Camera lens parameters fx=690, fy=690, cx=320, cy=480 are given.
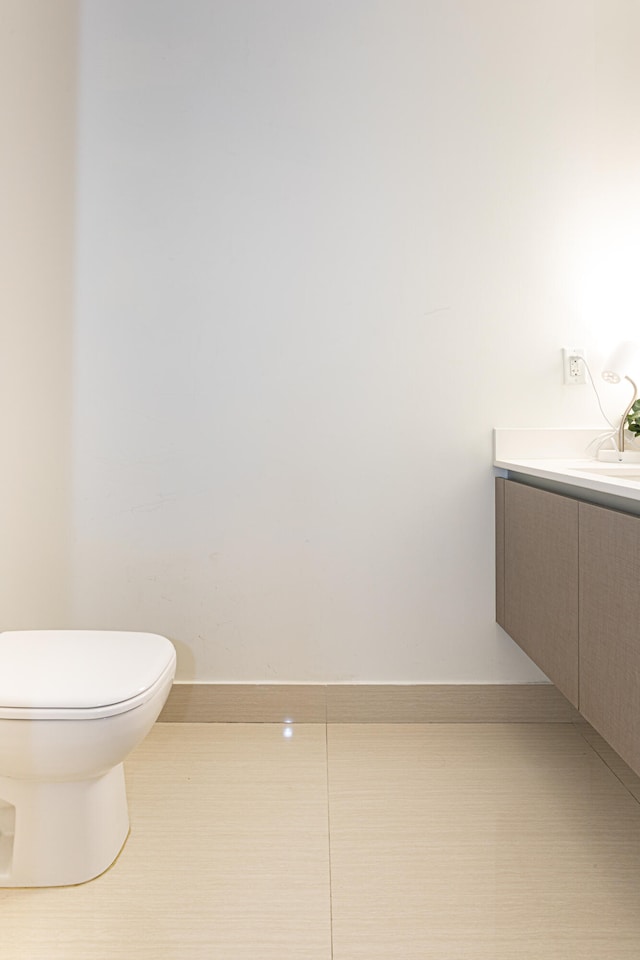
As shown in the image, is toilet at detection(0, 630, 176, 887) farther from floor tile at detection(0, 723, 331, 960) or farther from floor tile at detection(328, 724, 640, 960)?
floor tile at detection(328, 724, 640, 960)

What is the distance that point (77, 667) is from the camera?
4.37 ft

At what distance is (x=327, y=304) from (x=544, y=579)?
0.97 meters

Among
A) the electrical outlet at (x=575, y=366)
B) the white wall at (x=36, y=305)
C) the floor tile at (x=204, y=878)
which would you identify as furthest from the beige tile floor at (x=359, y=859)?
the electrical outlet at (x=575, y=366)

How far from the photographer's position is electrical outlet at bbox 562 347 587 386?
6.50ft

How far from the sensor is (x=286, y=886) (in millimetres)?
1297

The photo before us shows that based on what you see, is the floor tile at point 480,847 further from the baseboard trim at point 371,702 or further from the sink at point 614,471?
the sink at point 614,471

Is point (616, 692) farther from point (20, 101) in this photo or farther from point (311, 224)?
point (20, 101)

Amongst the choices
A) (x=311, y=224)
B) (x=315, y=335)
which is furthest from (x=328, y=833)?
(x=311, y=224)

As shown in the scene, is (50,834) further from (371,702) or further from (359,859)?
(371,702)

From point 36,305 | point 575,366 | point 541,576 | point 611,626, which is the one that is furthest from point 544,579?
point 36,305

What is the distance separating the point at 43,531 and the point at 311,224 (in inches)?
45.1

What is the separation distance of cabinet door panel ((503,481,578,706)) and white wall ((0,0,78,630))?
1.27m

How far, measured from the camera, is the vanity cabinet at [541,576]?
57.0 inches

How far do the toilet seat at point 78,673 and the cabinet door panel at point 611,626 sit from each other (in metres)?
0.83
